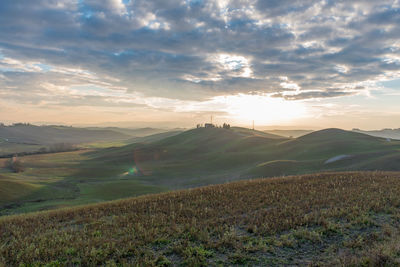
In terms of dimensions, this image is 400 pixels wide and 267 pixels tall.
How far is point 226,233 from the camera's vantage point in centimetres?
979

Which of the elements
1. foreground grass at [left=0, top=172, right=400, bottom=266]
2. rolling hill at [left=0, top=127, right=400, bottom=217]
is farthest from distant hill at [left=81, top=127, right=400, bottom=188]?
foreground grass at [left=0, top=172, right=400, bottom=266]

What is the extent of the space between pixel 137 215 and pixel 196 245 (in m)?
5.74

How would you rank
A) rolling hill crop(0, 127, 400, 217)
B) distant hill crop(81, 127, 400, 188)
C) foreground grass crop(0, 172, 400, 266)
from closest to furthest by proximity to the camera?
1. foreground grass crop(0, 172, 400, 266)
2. rolling hill crop(0, 127, 400, 217)
3. distant hill crop(81, 127, 400, 188)

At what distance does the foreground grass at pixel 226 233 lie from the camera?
8.15 metres

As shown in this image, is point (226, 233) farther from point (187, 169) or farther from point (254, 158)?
point (254, 158)

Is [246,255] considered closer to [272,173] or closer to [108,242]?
[108,242]

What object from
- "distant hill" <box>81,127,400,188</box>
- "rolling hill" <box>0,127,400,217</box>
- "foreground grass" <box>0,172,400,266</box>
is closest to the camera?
"foreground grass" <box>0,172,400,266</box>

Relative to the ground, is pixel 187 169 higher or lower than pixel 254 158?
lower

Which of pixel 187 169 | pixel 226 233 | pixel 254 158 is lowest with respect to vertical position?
pixel 187 169

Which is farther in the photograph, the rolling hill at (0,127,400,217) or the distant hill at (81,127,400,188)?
the distant hill at (81,127,400,188)

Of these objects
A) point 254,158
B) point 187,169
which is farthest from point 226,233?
point 254,158

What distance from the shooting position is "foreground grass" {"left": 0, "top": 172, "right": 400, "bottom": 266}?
8.15m

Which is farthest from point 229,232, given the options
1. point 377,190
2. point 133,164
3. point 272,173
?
point 133,164

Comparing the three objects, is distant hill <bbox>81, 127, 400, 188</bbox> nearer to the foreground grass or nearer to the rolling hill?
the rolling hill
